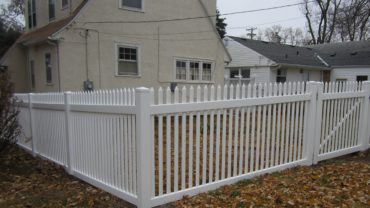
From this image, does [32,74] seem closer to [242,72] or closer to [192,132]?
[192,132]

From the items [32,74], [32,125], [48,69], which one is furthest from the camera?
[32,74]

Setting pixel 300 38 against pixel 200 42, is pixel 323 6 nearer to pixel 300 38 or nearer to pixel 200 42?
pixel 300 38

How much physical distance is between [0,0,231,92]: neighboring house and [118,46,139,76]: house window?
4 cm

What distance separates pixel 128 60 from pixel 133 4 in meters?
2.33

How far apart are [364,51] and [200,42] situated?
17266 millimetres

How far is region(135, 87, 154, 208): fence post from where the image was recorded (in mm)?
3373

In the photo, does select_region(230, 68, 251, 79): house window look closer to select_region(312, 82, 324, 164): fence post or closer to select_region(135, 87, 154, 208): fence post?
select_region(312, 82, 324, 164): fence post

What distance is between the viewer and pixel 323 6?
119ft

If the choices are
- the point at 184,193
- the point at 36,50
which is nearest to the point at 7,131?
the point at 184,193

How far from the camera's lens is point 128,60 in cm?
1197

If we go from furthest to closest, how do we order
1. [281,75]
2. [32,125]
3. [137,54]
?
[281,75], [137,54], [32,125]

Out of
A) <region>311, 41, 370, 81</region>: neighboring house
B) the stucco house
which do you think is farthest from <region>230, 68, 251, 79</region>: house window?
<region>311, 41, 370, 81</region>: neighboring house

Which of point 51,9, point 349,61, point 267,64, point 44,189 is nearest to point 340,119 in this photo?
point 44,189

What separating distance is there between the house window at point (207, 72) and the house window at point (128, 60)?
3881 mm
